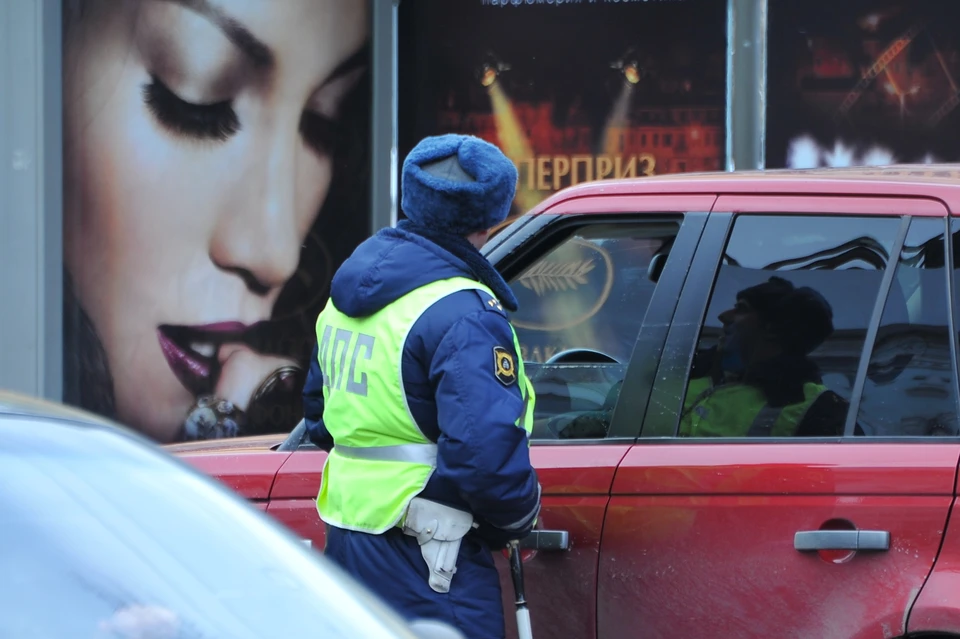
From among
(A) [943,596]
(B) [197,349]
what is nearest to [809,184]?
(A) [943,596]

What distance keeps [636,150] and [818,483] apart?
512 cm

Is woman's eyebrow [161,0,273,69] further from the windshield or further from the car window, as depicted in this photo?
the windshield

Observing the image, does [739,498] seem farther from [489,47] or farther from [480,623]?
[489,47]

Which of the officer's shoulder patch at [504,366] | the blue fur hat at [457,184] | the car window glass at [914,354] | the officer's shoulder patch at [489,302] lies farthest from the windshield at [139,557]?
the car window glass at [914,354]

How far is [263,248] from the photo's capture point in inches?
301

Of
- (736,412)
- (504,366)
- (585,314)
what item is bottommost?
(736,412)

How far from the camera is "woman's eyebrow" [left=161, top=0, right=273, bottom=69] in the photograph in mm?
7508

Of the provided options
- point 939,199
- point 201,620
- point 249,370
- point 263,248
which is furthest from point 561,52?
point 201,620

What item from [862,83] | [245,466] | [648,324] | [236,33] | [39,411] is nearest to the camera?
[39,411]

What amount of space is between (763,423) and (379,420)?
2.96ft

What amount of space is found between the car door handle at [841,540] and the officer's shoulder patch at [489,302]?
0.83 meters

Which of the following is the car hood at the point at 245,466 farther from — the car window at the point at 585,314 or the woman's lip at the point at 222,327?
the woman's lip at the point at 222,327

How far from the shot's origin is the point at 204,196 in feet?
25.0

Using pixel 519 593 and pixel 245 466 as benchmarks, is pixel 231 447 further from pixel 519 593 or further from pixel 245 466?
pixel 519 593
